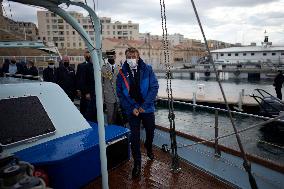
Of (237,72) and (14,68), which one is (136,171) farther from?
(237,72)

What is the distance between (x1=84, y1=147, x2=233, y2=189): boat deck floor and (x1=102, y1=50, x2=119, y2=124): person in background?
1.79 meters

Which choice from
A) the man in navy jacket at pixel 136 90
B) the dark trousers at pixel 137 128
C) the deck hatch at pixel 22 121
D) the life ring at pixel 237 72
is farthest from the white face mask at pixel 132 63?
the life ring at pixel 237 72

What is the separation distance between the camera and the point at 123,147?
447 cm

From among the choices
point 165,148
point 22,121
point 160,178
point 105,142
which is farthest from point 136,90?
point 22,121

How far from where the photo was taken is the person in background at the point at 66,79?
8047 millimetres

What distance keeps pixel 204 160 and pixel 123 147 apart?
58.9 inches

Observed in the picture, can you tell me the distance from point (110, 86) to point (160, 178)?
2.67 m

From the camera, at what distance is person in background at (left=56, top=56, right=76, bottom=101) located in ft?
26.4

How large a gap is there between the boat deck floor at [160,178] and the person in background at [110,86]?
1.79 meters

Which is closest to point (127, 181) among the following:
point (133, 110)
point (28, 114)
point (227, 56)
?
point (133, 110)

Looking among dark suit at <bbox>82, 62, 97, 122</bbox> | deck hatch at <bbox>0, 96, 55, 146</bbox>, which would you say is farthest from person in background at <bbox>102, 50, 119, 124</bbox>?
deck hatch at <bbox>0, 96, 55, 146</bbox>

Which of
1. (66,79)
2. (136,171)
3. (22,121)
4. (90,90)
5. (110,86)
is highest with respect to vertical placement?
(66,79)

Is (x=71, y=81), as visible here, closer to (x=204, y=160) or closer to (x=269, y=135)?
(x=204, y=160)

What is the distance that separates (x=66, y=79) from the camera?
8055 mm
